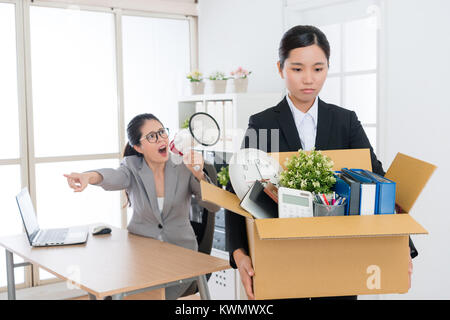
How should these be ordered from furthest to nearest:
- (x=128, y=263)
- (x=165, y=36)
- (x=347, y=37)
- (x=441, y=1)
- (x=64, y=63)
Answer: (x=165, y=36)
(x=64, y=63)
(x=347, y=37)
(x=441, y=1)
(x=128, y=263)

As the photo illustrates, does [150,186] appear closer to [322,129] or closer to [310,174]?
[322,129]

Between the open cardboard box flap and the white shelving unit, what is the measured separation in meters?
2.31

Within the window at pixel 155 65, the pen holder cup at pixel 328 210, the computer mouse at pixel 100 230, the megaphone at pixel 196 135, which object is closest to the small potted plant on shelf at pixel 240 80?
the window at pixel 155 65

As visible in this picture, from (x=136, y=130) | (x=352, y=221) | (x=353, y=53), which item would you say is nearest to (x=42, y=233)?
(x=136, y=130)

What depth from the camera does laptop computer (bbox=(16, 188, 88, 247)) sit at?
8.57 feet

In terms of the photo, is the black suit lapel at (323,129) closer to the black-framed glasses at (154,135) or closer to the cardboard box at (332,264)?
the cardboard box at (332,264)

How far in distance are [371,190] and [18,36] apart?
11.6 feet

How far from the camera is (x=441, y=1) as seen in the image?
9.03 feet

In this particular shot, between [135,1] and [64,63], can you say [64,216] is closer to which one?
[64,63]

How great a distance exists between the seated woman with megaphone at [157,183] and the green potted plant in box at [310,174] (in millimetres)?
1427

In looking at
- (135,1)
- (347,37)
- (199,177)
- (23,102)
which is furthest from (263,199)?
(135,1)

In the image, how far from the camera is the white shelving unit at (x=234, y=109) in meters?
3.71

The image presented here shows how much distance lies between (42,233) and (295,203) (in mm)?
2013

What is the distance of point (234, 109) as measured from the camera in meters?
3.71
